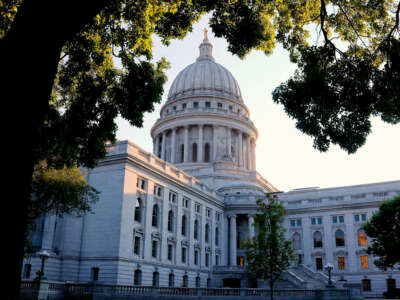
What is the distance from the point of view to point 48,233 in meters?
38.5

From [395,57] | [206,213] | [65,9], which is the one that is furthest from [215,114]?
[65,9]

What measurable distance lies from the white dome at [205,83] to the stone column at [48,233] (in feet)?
172

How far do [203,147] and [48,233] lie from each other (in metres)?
44.5

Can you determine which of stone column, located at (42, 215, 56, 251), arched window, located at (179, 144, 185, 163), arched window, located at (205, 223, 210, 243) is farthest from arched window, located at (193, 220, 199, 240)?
arched window, located at (179, 144, 185, 163)

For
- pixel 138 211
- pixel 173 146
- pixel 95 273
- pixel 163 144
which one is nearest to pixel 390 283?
pixel 138 211

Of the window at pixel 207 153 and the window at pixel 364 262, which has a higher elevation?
the window at pixel 207 153

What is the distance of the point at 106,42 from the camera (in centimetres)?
1761

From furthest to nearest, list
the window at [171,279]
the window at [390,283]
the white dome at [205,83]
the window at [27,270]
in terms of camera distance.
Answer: the white dome at [205,83]
the window at [390,283]
the window at [171,279]
the window at [27,270]

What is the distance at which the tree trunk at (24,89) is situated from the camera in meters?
5.40

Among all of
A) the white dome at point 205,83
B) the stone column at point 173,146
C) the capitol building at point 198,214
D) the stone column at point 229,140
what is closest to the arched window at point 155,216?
the capitol building at point 198,214

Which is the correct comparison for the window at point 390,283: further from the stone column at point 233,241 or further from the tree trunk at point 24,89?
the tree trunk at point 24,89

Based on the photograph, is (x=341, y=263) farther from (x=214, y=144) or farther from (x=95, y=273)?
(x=95, y=273)

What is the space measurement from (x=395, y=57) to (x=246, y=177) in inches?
2465

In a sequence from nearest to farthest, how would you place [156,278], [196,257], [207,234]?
[156,278]
[196,257]
[207,234]
